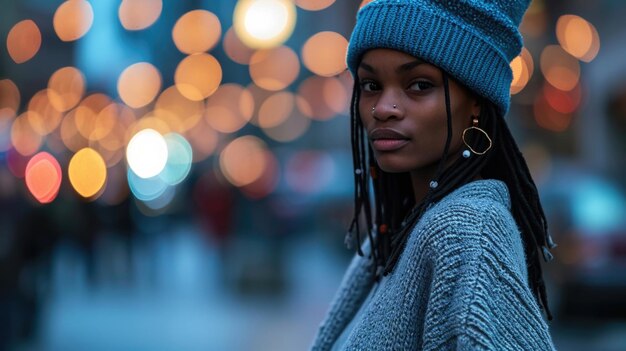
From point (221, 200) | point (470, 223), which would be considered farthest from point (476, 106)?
point (221, 200)

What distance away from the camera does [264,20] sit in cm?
1388

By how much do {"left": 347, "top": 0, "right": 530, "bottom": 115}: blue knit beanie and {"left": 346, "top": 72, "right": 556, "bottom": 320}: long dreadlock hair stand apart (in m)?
0.05

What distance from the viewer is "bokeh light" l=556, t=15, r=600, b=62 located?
56.1 ft

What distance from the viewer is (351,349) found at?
1.89m

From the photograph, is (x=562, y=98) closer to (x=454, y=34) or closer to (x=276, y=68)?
(x=276, y=68)

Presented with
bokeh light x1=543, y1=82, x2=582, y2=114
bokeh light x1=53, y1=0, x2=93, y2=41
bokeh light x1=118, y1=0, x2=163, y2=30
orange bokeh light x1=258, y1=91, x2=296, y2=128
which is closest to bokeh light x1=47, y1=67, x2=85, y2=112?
bokeh light x1=53, y1=0, x2=93, y2=41

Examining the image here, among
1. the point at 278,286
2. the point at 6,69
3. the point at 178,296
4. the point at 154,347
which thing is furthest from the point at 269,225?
the point at 154,347

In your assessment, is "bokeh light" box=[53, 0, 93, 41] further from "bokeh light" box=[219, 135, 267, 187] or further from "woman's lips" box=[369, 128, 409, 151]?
"bokeh light" box=[219, 135, 267, 187]

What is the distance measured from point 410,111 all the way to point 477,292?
0.45 m

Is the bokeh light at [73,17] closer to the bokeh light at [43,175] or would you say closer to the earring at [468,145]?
the bokeh light at [43,175]

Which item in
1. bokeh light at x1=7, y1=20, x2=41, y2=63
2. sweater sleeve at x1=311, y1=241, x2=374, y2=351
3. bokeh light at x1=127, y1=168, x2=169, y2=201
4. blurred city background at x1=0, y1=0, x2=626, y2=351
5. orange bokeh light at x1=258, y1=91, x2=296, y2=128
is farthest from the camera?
orange bokeh light at x1=258, y1=91, x2=296, y2=128

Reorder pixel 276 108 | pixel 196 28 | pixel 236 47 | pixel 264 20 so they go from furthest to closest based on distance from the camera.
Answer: pixel 276 108 → pixel 236 47 → pixel 196 28 → pixel 264 20

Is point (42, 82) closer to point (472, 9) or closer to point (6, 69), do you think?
point (6, 69)

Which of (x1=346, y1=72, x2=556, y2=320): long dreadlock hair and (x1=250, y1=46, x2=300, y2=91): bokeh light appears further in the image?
(x1=250, y1=46, x2=300, y2=91): bokeh light
